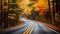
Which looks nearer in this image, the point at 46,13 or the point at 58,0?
the point at 58,0

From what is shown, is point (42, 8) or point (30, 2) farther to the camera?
point (30, 2)

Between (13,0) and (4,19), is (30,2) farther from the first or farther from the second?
(4,19)

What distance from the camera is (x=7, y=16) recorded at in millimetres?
38719

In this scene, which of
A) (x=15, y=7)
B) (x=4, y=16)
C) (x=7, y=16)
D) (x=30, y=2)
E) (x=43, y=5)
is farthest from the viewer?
(x=30, y=2)

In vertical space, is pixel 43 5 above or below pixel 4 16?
above

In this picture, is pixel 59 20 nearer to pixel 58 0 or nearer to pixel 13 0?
pixel 58 0

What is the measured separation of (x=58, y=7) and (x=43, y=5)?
13.3 m

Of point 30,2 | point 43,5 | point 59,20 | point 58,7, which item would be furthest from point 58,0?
point 30,2

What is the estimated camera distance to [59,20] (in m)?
40.1

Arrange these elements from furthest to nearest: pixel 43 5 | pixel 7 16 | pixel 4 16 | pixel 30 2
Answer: pixel 30 2 < pixel 43 5 < pixel 4 16 < pixel 7 16

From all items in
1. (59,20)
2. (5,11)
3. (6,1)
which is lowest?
(59,20)

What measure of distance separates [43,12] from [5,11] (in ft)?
67.3

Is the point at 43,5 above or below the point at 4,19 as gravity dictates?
above

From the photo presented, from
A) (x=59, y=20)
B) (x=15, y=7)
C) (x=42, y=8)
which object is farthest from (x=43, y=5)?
(x=59, y=20)
